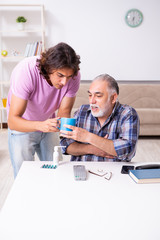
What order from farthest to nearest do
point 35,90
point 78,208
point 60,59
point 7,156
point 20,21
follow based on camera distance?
1. point 20,21
2. point 7,156
3. point 35,90
4. point 60,59
5. point 78,208

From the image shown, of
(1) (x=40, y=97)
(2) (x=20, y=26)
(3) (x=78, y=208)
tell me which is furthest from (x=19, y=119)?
(2) (x=20, y=26)

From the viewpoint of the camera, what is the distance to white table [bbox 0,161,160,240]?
89cm

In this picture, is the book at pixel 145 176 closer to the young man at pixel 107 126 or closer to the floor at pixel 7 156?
the young man at pixel 107 126

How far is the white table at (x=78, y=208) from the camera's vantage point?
89 cm

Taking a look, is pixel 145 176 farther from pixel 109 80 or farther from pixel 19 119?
pixel 19 119

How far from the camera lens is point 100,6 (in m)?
4.68

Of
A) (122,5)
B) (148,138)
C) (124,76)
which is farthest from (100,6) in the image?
(148,138)

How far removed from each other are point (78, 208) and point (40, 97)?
84 cm

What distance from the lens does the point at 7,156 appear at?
344cm

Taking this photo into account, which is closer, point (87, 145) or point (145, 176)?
point (145, 176)

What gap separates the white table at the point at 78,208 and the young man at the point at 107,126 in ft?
0.79

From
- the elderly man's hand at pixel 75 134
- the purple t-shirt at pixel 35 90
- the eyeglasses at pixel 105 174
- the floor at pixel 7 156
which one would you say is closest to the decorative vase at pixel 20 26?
the floor at pixel 7 156

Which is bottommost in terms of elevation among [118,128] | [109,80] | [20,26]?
[118,128]

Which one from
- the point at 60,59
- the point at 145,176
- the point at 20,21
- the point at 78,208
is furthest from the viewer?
the point at 20,21
